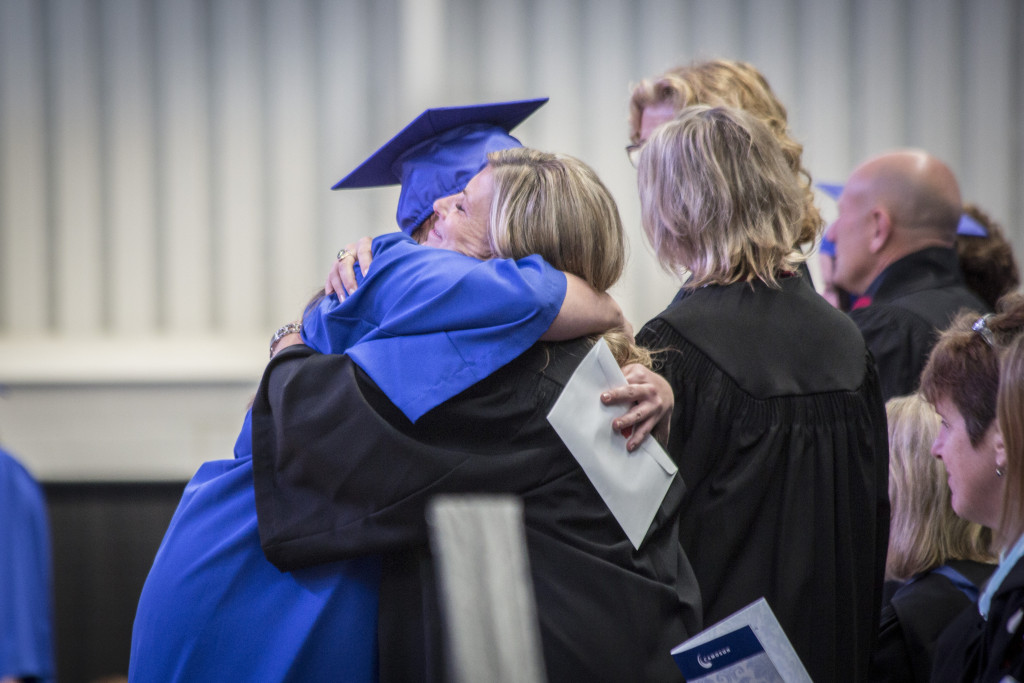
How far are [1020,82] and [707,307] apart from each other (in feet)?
12.2

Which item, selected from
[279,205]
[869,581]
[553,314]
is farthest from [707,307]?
[279,205]

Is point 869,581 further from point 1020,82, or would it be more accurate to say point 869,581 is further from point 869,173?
point 1020,82

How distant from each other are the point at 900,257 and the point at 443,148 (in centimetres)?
Answer: 167

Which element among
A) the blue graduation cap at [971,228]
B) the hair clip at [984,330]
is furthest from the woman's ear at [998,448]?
the blue graduation cap at [971,228]

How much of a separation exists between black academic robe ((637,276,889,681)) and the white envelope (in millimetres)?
247

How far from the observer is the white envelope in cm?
126

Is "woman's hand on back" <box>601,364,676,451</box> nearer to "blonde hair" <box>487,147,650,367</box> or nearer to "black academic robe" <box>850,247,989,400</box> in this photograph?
"blonde hair" <box>487,147,650,367</box>

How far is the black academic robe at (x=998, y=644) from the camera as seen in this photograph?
1.25m

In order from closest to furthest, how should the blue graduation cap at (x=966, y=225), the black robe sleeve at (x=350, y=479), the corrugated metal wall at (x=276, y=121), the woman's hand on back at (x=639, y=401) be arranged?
the black robe sleeve at (x=350, y=479) → the woman's hand on back at (x=639, y=401) → the blue graduation cap at (x=966, y=225) → the corrugated metal wall at (x=276, y=121)

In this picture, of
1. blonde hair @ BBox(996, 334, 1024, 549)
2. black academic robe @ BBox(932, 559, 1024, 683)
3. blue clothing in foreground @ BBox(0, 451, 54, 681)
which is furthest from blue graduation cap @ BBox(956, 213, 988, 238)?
blue clothing in foreground @ BBox(0, 451, 54, 681)

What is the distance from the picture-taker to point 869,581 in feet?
5.44

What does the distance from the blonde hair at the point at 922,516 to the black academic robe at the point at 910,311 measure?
519 millimetres

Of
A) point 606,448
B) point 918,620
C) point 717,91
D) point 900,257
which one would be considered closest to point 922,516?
point 918,620

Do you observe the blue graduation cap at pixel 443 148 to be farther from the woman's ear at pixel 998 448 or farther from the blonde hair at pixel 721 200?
the woman's ear at pixel 998 448
